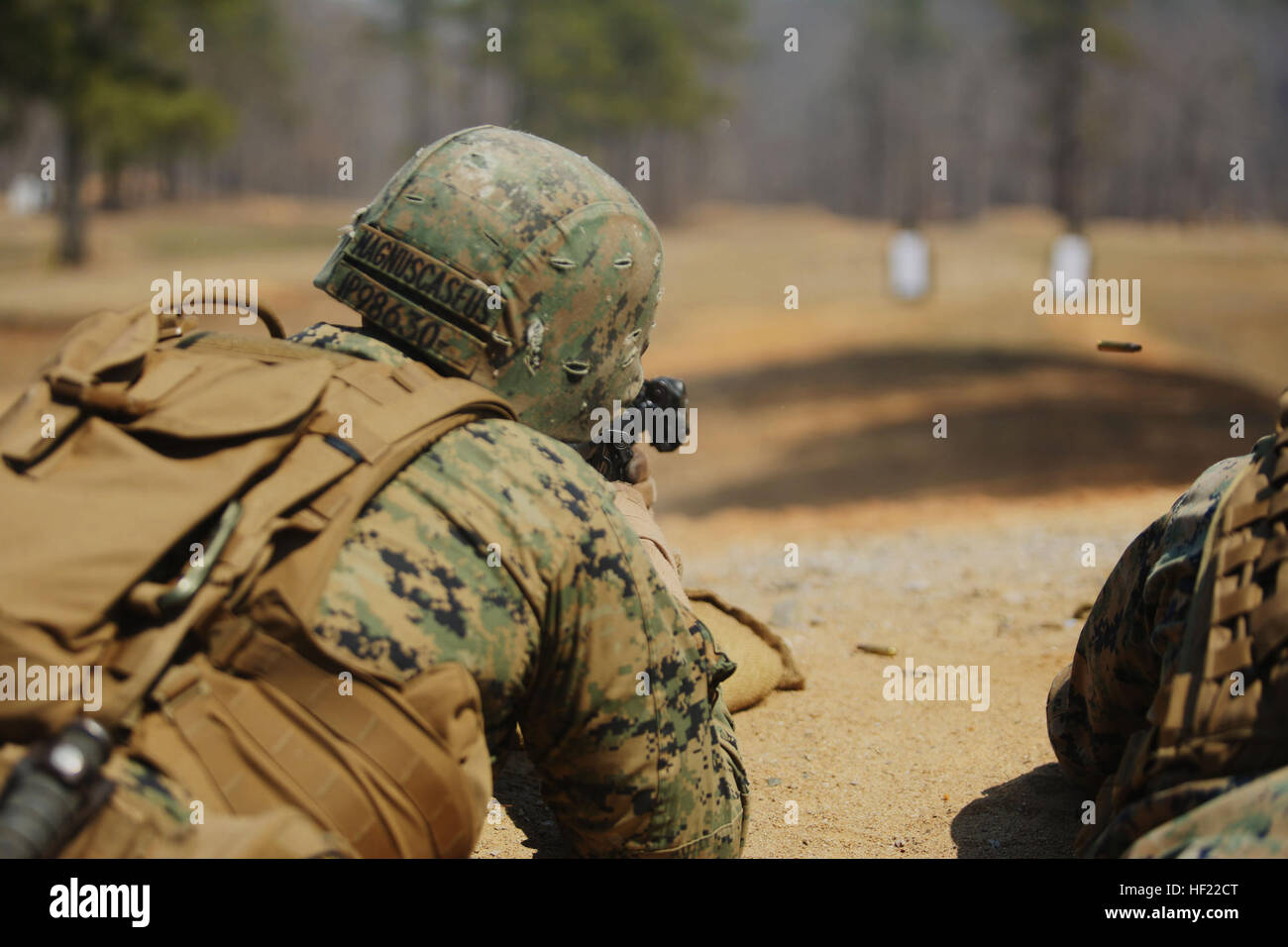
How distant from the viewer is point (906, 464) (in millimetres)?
11102

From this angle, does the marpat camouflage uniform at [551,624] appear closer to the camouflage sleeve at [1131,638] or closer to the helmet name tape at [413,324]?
the helmet name tape at [413,324]

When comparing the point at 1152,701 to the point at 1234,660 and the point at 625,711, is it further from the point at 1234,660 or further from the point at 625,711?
the point at 625,711

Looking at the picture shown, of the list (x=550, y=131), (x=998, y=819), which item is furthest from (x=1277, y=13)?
(x=998, y=819)

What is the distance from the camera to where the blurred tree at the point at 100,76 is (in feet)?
58.3

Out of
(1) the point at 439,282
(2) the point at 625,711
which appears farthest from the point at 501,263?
(2) the point at 625,711

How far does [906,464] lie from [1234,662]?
941 centimetres

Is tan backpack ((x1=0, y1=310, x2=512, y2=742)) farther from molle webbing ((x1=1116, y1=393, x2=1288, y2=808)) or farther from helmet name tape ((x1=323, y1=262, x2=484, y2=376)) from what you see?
molle webbing ((x1=1116, y1=393, x2=1288, y2=808))

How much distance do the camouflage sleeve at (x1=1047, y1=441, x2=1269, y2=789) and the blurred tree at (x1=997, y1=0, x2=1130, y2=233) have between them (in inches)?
1186

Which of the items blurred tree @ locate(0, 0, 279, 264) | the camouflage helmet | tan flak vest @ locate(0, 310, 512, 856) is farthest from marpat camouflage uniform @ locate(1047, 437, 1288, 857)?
blurred tree @ locate(0, 0, 279, 264)

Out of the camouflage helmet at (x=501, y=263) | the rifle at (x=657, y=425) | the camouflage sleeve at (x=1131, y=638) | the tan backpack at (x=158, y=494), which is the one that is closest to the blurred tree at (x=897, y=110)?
the rifle at (x=657, y=425)

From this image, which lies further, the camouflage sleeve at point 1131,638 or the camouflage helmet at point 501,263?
the camouflage helmet at point 501,263

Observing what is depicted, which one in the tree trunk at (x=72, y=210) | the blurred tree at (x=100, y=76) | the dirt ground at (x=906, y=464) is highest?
the blurred tree at (x=100, y=76)

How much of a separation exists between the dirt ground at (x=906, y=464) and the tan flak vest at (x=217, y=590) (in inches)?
44.8

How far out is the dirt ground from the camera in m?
3.34
